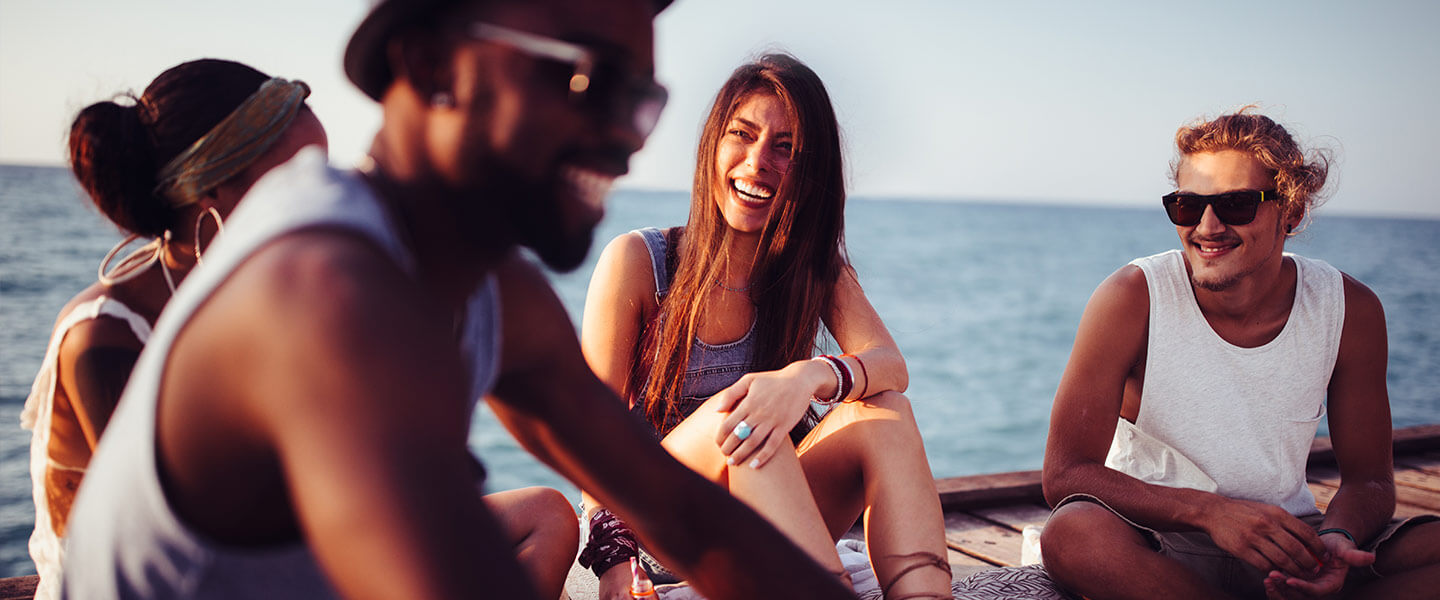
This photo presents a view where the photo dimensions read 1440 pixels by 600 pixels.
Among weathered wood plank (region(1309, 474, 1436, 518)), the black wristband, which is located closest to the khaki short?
the black wristband

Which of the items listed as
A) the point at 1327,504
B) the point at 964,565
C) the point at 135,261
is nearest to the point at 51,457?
the point at 135,261

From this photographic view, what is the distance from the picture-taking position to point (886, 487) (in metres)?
2.46

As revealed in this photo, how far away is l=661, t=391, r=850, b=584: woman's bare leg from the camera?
2301 mm

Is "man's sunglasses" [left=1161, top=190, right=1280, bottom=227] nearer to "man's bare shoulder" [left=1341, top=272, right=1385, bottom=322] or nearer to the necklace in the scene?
"man's bare shoulder" [left=1341, top=272, right=1385, bottom=322]

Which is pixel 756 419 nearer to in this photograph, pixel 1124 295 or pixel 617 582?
pixel 617 582

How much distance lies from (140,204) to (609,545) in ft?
4.34

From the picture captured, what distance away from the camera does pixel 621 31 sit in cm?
111

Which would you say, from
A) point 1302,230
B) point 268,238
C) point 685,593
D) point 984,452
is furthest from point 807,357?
point 984,452

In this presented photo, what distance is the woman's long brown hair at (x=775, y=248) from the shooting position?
9.50 feet

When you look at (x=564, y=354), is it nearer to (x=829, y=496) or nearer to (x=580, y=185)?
(x=580, y=185)

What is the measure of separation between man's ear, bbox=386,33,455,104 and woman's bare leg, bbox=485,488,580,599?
1558mm

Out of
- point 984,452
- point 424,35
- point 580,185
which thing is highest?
point 424,35

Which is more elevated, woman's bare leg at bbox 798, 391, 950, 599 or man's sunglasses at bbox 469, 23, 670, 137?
man's sunglasses at bbox 469, 23, 670, 137

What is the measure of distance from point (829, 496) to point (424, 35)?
78.0 inches
